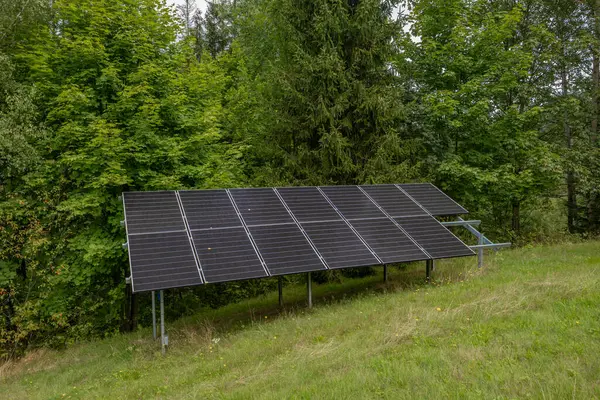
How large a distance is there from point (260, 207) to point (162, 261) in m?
3.16

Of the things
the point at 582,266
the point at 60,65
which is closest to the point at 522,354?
the point at 582,266

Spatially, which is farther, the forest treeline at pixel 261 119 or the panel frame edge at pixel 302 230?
the forest treeline at pixel 261 119

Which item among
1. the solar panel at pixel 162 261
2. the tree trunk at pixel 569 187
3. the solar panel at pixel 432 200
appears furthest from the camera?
the tree trunk at pixel 569 187

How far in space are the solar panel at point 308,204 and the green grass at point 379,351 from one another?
2284mm

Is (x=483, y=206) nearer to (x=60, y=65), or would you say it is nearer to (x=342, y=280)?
(x=342, y=280)

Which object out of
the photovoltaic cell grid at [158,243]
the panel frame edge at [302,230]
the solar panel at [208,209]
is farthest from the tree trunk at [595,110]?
the photovoltaic cell grid at [158,243]

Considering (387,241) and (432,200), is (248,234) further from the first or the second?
(432,200)

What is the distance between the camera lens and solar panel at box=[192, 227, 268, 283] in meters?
7.86

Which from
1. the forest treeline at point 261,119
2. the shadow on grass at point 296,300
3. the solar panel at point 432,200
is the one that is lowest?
the shadow on grass at point 296,300

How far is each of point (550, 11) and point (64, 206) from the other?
76.9 ft

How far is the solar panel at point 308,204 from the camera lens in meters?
10.4

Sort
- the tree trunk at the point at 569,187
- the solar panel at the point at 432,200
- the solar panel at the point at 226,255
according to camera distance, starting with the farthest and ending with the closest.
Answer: the tree trunk at the point at 569,187 < the solar panel at the point at 432,200 < the solar panel at the point at 226,255

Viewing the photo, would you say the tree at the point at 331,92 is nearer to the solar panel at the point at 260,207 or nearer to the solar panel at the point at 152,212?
the solar panel at the point at 260,207

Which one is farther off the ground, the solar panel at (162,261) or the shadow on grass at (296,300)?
the solar panel at (162,261)
